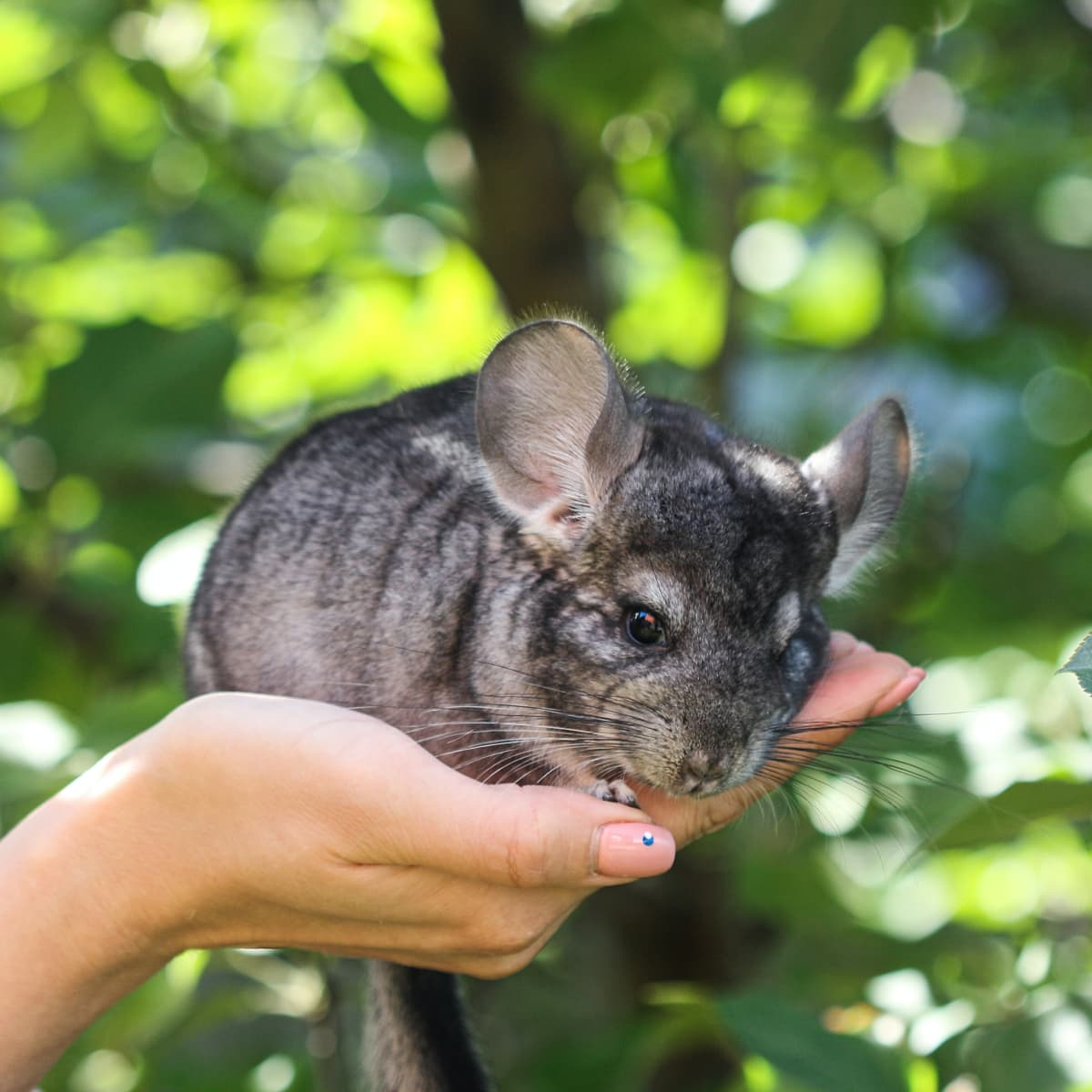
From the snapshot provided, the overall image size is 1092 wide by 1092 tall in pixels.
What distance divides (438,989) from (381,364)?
Result: 7.43 ft

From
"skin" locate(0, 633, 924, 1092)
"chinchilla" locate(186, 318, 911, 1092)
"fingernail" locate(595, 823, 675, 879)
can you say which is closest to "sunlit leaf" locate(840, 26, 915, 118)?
"chinchilla" locate(186, 318, 911, 1092)

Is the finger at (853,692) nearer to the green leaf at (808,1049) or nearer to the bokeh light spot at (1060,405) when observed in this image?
the green leaf at (808,1049)

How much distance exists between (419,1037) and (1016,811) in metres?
0.96

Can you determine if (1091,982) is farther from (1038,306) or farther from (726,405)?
(1038,306)

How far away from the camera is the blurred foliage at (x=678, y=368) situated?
7.33 feet

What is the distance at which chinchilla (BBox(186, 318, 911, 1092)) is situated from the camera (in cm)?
182

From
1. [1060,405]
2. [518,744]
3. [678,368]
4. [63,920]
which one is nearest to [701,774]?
[518,744]

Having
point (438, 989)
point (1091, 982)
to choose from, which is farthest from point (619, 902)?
point (1091, 982)

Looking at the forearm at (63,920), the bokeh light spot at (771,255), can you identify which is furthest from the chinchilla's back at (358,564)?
the bokeh light spot at (771,255)

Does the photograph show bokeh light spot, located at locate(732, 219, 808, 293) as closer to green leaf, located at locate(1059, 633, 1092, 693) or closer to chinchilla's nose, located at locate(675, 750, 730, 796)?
chinchilla's nose, located at locate(675, 750, 730, 796)

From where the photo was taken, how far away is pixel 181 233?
3486 mm

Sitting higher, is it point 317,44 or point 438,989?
point 317,44

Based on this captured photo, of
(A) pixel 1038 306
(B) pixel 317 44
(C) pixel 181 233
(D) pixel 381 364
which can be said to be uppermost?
(B) pixel 317 44

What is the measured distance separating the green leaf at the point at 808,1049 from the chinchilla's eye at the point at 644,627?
0.50 metres
